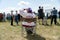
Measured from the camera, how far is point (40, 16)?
65.8 feet

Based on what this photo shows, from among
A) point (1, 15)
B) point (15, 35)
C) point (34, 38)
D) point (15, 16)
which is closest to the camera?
point (34, 38)

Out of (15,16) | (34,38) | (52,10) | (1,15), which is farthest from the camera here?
(1,15)

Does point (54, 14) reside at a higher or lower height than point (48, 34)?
higher

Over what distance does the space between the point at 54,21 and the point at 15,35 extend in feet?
22.5

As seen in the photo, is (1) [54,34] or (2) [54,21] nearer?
(1) [54,34]

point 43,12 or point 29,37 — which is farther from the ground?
point 43,12

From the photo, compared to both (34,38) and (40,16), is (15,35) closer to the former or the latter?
(34,38)

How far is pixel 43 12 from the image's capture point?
20250mm

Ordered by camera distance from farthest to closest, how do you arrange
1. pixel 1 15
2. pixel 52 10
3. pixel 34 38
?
pixel 1 15, pixel 52 10, pixel 34 38

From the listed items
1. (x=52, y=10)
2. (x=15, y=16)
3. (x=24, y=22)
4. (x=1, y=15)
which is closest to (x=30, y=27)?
(x=24, y=22)

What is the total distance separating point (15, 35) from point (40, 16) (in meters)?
5.95

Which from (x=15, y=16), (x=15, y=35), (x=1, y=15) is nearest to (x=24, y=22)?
(x=15, y=35)

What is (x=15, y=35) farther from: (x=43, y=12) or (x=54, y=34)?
(x=43, y=12)

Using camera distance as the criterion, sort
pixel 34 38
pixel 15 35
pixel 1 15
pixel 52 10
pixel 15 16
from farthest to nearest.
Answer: pixel 1 15 → pixel 15 16 → pixel 52 10 → pixel 15 35 → pixel 34 38
